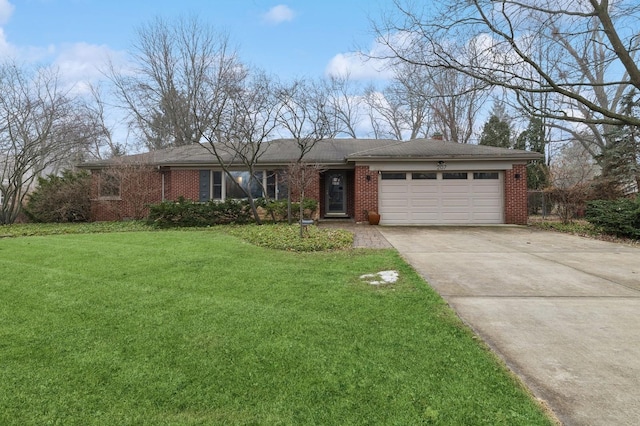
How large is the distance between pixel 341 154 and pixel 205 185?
19.5ft

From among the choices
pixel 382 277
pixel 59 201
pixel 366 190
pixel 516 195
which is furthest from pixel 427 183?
pixel 59 201

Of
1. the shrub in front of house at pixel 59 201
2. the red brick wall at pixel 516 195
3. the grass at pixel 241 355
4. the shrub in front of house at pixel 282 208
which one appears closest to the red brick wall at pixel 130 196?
the shrub in front of house at pixel 59 201

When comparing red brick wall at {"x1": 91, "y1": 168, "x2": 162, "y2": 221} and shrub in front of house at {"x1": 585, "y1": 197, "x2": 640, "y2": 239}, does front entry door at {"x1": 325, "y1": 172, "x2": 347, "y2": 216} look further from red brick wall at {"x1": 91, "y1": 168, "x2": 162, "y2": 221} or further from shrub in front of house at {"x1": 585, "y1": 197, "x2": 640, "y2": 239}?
shrub in front of house at {"x1": 585, "y1": 197, "x2": 640, "y2": 239}

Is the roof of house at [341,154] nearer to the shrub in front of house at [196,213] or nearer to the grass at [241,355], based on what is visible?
the shrub in front of house at [196,213]

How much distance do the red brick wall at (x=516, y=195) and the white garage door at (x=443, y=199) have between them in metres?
0.28

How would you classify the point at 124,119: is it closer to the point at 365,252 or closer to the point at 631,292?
the point at 365,252

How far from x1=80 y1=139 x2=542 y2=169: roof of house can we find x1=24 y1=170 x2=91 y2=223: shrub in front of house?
3.79ft

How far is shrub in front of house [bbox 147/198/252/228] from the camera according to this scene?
11.9 meters

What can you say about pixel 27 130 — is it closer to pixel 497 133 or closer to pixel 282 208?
pixel 282 208

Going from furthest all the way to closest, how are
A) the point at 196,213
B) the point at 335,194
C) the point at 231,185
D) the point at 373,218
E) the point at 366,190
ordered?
1. the point at 335,194
2. the point at 231,185
3. the point at 366,190
4. the point at 373,218
5. the point at 196,213

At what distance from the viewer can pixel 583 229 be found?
11.1 meters

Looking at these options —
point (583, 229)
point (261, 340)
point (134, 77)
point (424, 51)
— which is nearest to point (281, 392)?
point (261, 340)

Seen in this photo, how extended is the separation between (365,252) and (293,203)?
6.09 meters

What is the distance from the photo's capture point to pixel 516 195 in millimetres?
13008
